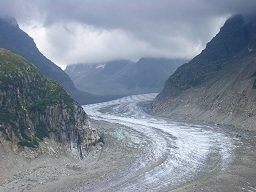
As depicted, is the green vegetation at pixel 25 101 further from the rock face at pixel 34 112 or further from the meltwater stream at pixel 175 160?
the meltwater stream at pixel 175 160

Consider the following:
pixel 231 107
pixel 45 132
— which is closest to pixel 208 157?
pixel 45 132

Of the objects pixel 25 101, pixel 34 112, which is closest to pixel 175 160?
pixel 34 112

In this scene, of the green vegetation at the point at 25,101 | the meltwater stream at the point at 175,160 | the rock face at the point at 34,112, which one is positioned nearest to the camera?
the meltwater stream at the point at 175,160

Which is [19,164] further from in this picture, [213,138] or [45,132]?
[213,138]

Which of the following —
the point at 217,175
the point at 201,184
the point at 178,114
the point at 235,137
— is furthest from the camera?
the point at 178,114

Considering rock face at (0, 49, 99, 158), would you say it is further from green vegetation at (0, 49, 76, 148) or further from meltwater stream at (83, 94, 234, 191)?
meltwater stream at (83, 94, 234, 191)

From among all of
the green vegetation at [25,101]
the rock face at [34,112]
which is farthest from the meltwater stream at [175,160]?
the green vegetation at [25,101]

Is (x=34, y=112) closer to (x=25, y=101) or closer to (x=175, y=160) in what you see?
(x=25, y=101)

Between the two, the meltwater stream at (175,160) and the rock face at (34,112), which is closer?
the meltwater stream at (175,160)
